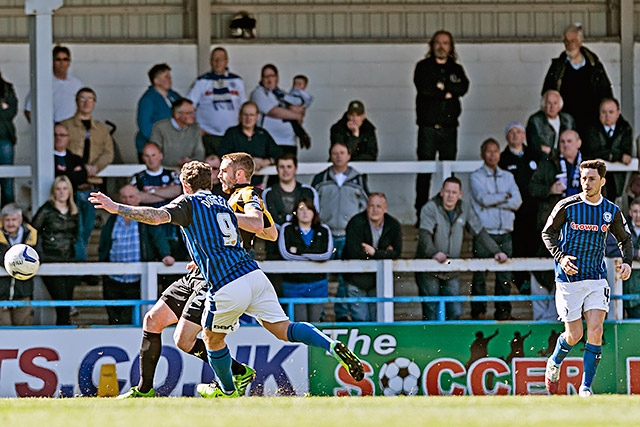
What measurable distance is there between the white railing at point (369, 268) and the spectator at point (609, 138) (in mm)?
1656

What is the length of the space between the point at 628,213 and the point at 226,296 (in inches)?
287

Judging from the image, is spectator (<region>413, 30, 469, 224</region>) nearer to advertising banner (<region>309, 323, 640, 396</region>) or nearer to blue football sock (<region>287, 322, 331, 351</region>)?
advertising banner (<region>309, 323, 640, 396</region>)

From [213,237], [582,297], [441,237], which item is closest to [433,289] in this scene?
[441,237]

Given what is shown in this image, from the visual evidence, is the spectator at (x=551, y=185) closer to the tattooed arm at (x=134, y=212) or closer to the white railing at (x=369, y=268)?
the white railing at (x=369, y=268)

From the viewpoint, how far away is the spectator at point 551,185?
48.0ft

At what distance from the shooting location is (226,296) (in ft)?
31.9

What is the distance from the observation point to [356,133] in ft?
49.5

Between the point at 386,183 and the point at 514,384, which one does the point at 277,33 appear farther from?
the point at 514,384

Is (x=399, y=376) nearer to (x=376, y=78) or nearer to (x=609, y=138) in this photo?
(x=609, y=138)

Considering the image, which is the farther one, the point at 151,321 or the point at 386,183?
the point at 386,183

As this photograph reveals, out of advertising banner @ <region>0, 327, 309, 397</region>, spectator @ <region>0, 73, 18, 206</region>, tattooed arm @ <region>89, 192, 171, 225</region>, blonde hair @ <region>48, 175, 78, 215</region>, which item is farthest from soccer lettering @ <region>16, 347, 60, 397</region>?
tattooed arm @ <region>89, 192, 171, 225</region>

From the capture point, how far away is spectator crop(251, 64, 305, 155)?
50.4 feet

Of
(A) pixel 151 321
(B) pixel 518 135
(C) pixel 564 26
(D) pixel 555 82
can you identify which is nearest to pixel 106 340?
(A) pixel 151 321

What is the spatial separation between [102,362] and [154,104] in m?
3.23
